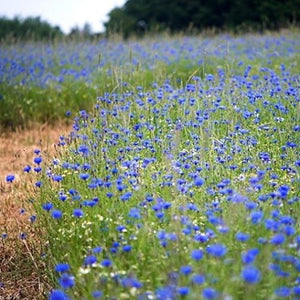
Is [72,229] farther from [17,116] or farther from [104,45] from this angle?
[104,45]

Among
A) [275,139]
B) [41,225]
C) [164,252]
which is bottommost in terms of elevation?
[41,225]

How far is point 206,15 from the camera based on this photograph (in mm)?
17609

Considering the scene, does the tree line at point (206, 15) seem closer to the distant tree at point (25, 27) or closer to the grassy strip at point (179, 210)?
the distant tree at point (25, 27)

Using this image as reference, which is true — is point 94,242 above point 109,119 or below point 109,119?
below

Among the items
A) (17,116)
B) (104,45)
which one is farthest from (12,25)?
(17,116)

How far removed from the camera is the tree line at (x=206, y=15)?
1633 centimetres

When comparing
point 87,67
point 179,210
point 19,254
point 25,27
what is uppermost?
point 25,27

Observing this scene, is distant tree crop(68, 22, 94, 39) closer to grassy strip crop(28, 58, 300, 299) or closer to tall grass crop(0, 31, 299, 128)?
tall grass crop(0, 31, 299, 128)

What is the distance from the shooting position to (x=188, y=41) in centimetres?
1157

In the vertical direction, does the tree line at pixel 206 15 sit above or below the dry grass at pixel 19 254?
above

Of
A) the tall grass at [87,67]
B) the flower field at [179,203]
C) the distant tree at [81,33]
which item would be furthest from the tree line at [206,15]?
the flower field at [179,203]

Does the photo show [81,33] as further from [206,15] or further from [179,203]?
[179,203]

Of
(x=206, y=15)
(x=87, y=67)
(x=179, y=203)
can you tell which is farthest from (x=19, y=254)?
(x=206, y=15)

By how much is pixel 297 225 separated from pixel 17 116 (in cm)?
580
